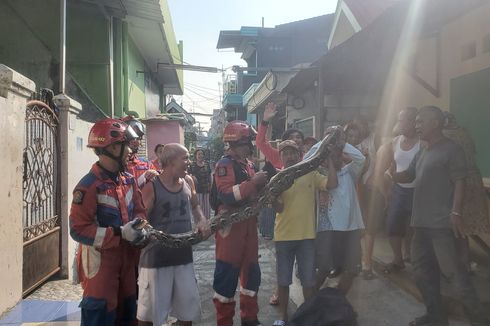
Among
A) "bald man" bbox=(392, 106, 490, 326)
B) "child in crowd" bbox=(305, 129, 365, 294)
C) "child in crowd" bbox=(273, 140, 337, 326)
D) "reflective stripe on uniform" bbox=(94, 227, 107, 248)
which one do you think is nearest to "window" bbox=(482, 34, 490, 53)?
"bald man" bbox=(392, 106, 490, 326)

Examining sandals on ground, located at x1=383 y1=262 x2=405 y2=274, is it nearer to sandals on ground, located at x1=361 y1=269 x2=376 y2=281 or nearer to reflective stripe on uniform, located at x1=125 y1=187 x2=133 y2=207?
sandals on ground, located at x1=361 y1=269 x2=376 y2=281

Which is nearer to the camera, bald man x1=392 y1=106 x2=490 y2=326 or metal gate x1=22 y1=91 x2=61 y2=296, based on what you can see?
bald man x1=392 y1=106 x2=490 y2=326

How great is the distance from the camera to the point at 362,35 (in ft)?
18.7

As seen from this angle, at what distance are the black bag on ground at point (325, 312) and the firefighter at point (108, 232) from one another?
1.35 meters

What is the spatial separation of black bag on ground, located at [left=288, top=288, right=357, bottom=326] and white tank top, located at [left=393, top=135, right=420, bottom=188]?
1864mm

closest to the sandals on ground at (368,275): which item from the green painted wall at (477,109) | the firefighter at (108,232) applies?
the green painted wall at (477,109)

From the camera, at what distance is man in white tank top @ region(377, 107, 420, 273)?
15.5ft

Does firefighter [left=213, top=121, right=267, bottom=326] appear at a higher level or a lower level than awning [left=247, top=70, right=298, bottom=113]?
lower

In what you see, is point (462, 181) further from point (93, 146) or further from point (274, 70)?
point (274, 70)

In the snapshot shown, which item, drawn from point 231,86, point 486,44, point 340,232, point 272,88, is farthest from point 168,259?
point 231,86

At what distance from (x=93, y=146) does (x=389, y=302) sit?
3.32 metres

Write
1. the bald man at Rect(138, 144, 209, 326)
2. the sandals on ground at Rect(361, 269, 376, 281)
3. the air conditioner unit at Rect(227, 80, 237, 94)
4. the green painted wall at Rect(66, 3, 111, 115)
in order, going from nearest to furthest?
the bald man at Rect(138, 144, 209, 326), the sandals on ground at Rect(361, 269, 376, 281), the green painted wall at Rect(66, 3, 111, 115), the air conditioner unit at Rect(227, 80, 237, 94)

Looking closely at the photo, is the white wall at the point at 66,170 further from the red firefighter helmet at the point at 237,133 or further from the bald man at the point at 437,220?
the bald man at the point at 437,220

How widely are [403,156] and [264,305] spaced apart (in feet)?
7.43
